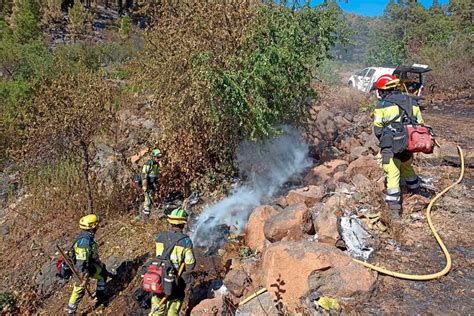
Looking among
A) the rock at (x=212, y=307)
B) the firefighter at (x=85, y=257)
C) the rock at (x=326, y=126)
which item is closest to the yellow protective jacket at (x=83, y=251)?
the firefighter at (x=85, y=257)

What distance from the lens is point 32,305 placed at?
23.2ft

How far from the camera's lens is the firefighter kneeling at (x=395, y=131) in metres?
4.99

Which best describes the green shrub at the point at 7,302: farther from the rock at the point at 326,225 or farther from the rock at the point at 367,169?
the rock at the point at 367,169

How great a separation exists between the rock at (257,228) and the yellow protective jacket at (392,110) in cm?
186

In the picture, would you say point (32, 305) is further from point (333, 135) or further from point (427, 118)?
point (427, 118)

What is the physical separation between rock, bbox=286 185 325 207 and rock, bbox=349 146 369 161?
2.01m

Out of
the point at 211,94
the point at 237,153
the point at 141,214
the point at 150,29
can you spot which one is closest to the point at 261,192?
the point at 237,153

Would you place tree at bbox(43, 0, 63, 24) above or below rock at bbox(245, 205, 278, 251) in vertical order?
above

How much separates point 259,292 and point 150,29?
641 cm

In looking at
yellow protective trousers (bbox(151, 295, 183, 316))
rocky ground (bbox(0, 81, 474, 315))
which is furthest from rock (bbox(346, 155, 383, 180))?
yellow protective trousers (bbox(151, 295, 183, 316))

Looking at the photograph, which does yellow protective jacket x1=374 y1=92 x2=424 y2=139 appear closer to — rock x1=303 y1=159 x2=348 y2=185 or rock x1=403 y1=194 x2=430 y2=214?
rock x1=403 y1=194 x2=430 y2=214

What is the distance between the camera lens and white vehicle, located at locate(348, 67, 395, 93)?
1742 centimetres

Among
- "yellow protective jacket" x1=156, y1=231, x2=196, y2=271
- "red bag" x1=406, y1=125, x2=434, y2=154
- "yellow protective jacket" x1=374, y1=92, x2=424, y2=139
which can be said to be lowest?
"yellow protective jacket" x1=156, y1=231, x2=196, y2=271

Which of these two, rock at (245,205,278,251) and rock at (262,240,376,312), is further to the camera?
rock at (245,205,278,251)
